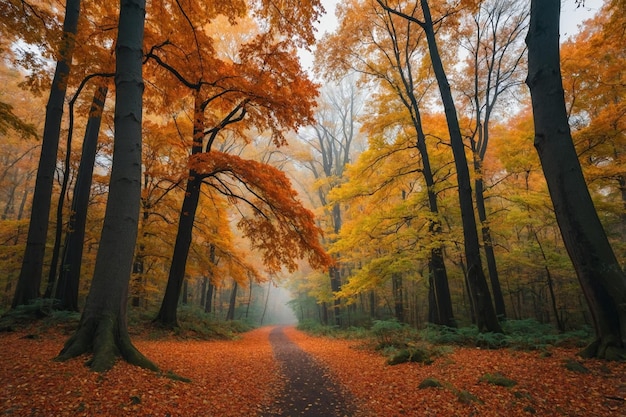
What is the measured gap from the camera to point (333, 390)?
5020mm

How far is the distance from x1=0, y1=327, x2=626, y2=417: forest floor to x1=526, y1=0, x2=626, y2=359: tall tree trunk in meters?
0.64

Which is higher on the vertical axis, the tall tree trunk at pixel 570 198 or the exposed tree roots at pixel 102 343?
the tall tree trunk at pixel 570 198

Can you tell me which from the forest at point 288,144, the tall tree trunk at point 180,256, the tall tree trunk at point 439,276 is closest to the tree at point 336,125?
the forest at point 288,144

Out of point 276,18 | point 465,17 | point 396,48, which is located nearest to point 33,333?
point 276,18

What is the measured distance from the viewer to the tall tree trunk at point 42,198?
7.85 m

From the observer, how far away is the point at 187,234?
10.5 metres

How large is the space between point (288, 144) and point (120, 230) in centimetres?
540

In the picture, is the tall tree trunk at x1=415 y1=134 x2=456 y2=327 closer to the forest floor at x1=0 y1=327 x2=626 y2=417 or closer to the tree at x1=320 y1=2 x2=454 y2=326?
the tree at x1=320 y1=2 x2=454 y2=326

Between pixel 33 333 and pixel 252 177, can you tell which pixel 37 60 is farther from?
pixel 33 333

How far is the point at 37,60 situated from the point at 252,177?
5.78 meters

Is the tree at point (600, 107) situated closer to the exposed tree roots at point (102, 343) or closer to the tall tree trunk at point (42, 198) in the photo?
the exposed tree roots at point (102, 343)

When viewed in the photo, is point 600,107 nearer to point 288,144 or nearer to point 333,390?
point 288,144

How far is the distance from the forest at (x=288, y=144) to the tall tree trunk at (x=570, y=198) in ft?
0.07

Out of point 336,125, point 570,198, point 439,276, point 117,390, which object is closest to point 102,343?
point 117,390
